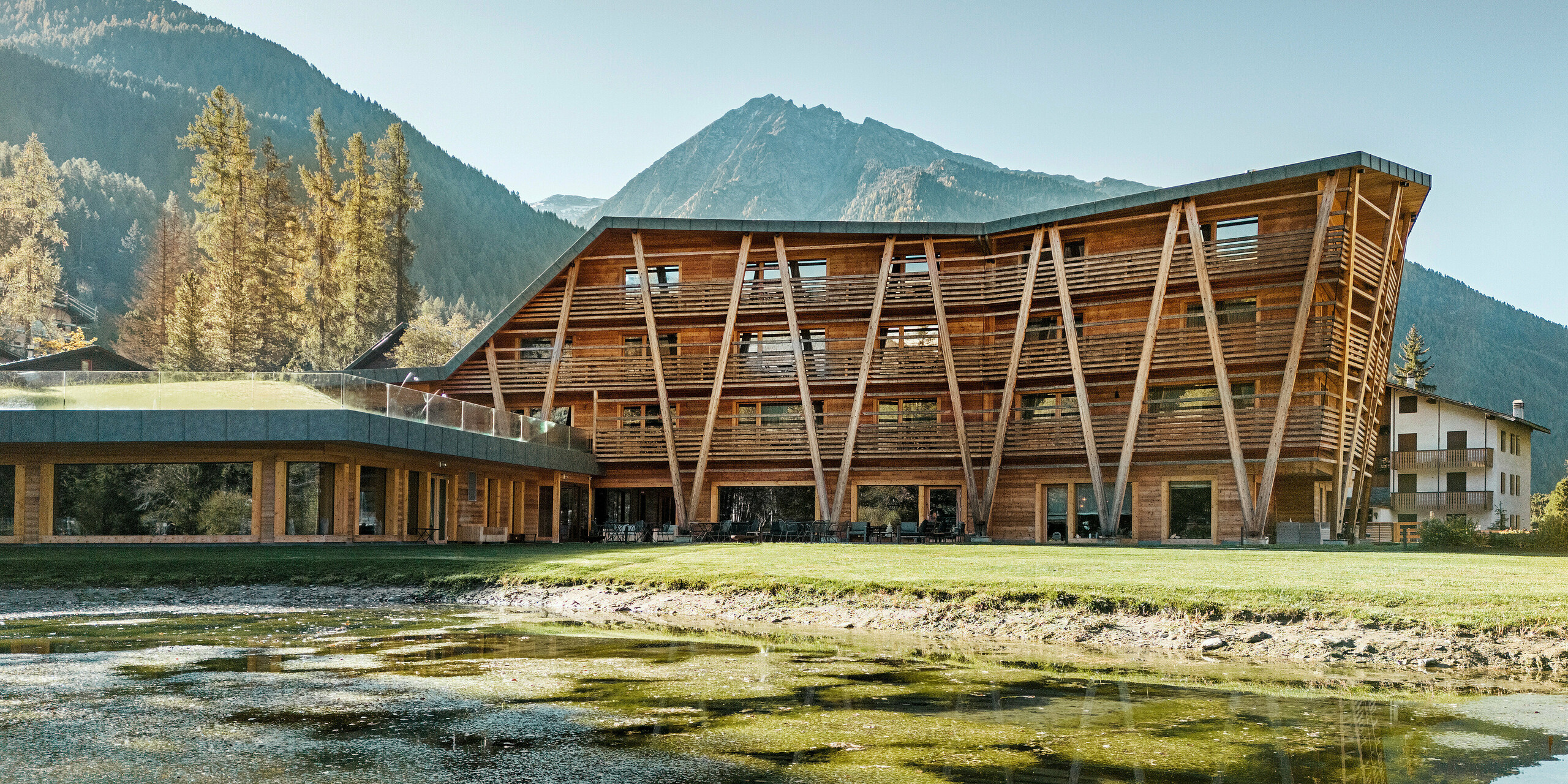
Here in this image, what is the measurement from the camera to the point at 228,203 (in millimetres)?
55875

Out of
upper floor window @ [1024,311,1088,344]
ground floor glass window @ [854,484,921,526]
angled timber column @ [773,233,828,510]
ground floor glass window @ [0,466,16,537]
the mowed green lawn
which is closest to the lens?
the mowed green lawn

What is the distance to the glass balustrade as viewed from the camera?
25953 millimetres

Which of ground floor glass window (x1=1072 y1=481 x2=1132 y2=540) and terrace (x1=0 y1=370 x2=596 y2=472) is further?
ground floor glass window (x1=1072 y1=481 x2=1132 y2=540)

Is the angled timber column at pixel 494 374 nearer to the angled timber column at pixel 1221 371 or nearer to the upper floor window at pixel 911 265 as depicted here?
the upper floor window at pixel 911 265

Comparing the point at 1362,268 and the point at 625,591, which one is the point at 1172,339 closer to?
the point at 1362,268

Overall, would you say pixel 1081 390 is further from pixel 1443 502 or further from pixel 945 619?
pixel 1443 502

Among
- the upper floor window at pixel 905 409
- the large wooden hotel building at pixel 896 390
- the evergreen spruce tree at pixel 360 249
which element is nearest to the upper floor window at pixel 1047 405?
the large wooden hotel building at pixel 896 390

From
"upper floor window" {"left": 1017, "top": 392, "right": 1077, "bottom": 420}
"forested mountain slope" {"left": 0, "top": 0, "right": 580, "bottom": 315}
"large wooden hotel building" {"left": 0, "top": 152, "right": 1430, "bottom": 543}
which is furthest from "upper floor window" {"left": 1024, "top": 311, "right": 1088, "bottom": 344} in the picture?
"forested mountain slope" {"left": 0, "top": 0, "right": 580, "bottom": 315}

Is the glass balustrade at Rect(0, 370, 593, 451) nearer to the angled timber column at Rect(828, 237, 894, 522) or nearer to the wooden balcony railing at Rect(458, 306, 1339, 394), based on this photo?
the wooden balcony railing at Rect(458, 306, 1339, 394)

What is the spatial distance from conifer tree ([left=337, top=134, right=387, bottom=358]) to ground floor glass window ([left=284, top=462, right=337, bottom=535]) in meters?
32.5

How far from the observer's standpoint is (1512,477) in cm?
6094

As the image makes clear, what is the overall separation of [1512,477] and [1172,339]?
3814 centimetres

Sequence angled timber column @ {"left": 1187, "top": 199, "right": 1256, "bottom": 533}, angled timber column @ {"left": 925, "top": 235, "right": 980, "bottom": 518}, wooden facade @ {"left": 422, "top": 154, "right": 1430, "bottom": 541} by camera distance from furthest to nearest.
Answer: angled timber column @ {"left": 925, "top": 235, "right": 980, "bottom": 518}
wooden facade @ {"left": 422, "top": 154, "right": 1430, "bottom": 541}
angled timber column @ {"left": 1187, "top": 199, "right": 1256, "bottom": 533}

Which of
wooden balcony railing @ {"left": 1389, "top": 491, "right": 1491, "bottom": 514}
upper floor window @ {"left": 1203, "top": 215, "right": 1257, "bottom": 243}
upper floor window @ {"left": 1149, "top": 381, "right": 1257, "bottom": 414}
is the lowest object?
wooden balcony railing @ {"left": 1389, "top": 491, "right": 1491, "bottom": 514}
